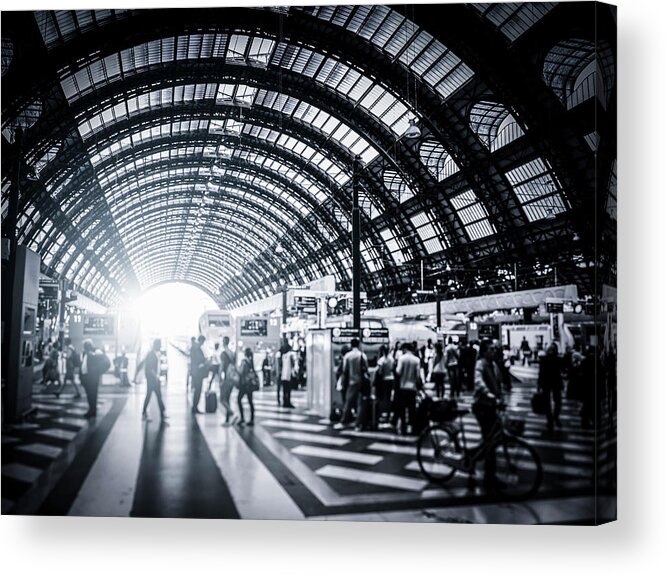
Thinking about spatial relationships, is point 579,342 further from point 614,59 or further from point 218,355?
point 218,355

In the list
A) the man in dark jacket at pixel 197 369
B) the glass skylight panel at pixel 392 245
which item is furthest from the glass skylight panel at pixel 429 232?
the man in dark jacket at pixel 197 369

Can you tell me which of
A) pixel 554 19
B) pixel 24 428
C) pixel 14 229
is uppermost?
pixel 554 19

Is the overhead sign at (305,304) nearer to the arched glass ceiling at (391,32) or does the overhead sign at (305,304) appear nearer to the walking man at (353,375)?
the walking man at (353,375)

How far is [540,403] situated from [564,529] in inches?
68.2

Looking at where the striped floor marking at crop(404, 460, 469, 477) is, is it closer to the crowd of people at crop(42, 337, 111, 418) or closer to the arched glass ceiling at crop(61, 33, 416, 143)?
the crowd of people at crop(42, 337, 111, 418)

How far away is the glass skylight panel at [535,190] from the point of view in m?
10.4

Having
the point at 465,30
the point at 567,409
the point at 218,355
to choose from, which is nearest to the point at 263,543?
the point at 218,355

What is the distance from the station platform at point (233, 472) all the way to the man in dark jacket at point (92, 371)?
137 millimetres

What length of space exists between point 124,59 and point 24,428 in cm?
764

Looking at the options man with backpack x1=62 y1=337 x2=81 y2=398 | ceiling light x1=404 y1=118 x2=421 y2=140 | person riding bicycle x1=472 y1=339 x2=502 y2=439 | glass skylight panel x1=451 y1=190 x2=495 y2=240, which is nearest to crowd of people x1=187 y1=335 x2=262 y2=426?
man with backpack x1=62 y1=337 x2=81 y2=398

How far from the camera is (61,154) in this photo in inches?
435

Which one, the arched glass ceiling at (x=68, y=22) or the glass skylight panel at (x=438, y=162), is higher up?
the arched glass ceiling at (x=68, y=22)

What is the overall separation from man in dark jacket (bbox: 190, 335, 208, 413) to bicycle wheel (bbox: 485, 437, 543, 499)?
Result: 4.50 meters

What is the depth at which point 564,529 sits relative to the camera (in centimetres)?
791
